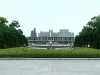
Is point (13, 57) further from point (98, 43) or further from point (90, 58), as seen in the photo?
point (98, 43)

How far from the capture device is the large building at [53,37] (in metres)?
127

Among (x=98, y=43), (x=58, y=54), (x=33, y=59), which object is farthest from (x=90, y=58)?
(x=98, y=43)

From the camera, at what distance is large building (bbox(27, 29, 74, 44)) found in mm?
127000

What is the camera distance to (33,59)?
18.7m

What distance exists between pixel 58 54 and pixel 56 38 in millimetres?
111420

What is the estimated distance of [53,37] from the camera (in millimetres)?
131875
